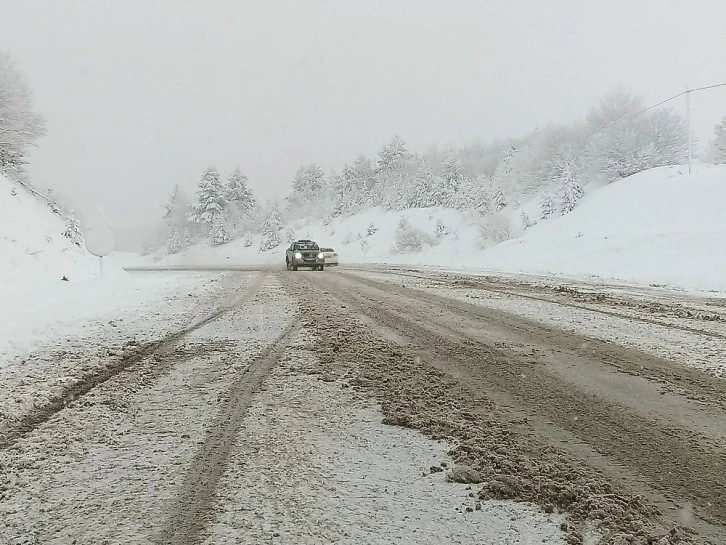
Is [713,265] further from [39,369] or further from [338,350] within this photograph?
[39,369]

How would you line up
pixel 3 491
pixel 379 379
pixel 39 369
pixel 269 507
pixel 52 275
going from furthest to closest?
pixel 52 275 < pixel 39 369 < pixel 379 379 < pixel 3 491 < pixel 269 507

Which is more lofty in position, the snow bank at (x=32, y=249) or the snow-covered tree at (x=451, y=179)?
the snow-covered tree at (x=451, y=179)

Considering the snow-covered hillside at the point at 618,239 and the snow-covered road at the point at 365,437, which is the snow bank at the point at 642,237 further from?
the snow-covered road at the point at 365,437

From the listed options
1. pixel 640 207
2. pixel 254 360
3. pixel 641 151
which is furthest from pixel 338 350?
pixel 641 151

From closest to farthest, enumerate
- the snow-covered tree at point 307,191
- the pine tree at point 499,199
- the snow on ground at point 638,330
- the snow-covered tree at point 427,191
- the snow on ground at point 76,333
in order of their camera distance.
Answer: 1. the snow on ground at point 76,333
2. the snow on ground at point 638,330
3. the pine tree at point 499,199
4. the snow-covered tree at point 427,191
5. the snow-covered tree at point 307,191

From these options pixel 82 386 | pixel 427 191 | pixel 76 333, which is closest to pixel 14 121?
pixel 76 333

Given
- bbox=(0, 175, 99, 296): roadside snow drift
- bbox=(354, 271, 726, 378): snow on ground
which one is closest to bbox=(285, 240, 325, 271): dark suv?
bbox=(0, 175, 99, 296): roadside snow drift

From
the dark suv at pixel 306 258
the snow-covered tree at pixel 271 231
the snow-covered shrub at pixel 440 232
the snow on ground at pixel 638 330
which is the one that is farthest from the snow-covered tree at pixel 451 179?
the snow on ground at pixel 638 330

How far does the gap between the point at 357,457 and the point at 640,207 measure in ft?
111

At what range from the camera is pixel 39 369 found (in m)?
5.18

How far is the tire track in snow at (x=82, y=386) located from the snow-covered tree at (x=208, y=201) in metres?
75.6

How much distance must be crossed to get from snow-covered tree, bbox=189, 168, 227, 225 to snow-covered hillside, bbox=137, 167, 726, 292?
32575mm

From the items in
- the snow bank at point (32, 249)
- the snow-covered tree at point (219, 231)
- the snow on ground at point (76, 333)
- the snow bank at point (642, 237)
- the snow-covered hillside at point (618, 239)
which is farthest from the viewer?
the snow-covered tree at point (219, 231)

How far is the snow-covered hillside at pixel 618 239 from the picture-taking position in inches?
739
